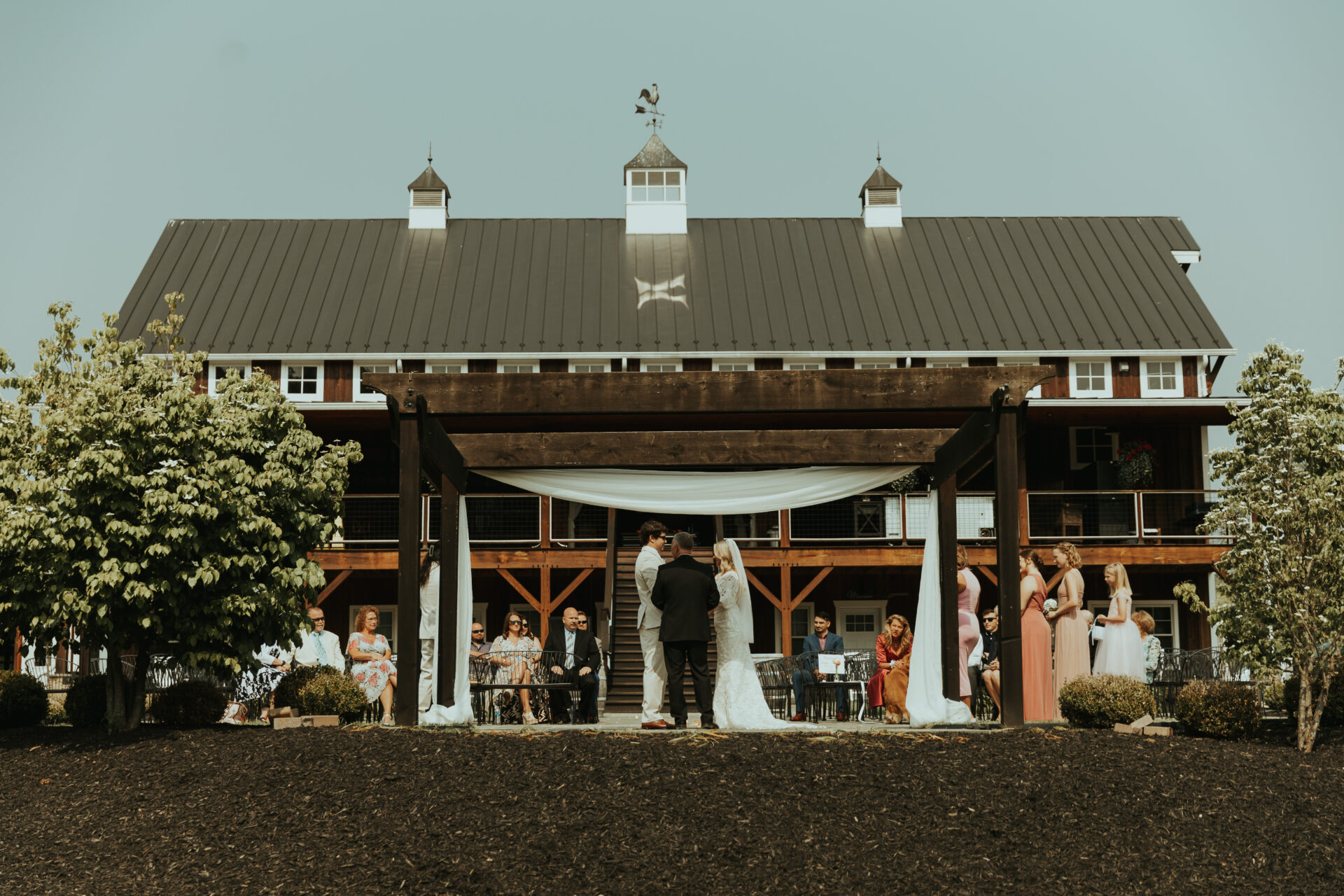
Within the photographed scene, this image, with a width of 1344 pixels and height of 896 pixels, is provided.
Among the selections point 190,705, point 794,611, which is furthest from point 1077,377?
point 190,705

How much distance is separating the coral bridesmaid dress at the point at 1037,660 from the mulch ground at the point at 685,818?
2.94 meters

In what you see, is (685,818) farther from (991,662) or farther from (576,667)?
(991,662)

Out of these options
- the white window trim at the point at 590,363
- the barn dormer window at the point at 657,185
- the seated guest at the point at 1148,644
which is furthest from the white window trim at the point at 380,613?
the seated guest at the point at 1148,644

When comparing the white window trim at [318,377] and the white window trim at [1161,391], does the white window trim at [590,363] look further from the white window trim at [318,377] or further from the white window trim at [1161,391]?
the white window trim at [1161,391]

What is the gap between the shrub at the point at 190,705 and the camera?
32.0 ft

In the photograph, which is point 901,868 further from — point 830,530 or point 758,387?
point 830,530

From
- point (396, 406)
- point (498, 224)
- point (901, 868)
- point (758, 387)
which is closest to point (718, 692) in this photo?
point (758, 387)

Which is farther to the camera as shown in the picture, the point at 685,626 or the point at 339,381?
the point at 339,381

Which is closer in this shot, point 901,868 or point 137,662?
point 901,868

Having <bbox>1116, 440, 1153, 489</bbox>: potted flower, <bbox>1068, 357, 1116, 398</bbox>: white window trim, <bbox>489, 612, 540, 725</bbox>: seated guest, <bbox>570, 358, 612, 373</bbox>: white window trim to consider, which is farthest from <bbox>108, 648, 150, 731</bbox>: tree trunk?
<bbox>1068, 357, 1116, 398</bbox>: white window trim

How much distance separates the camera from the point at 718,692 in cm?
976

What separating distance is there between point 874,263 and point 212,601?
19.3 meters

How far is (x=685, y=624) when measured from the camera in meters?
9.30

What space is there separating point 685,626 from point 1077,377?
672 inches
